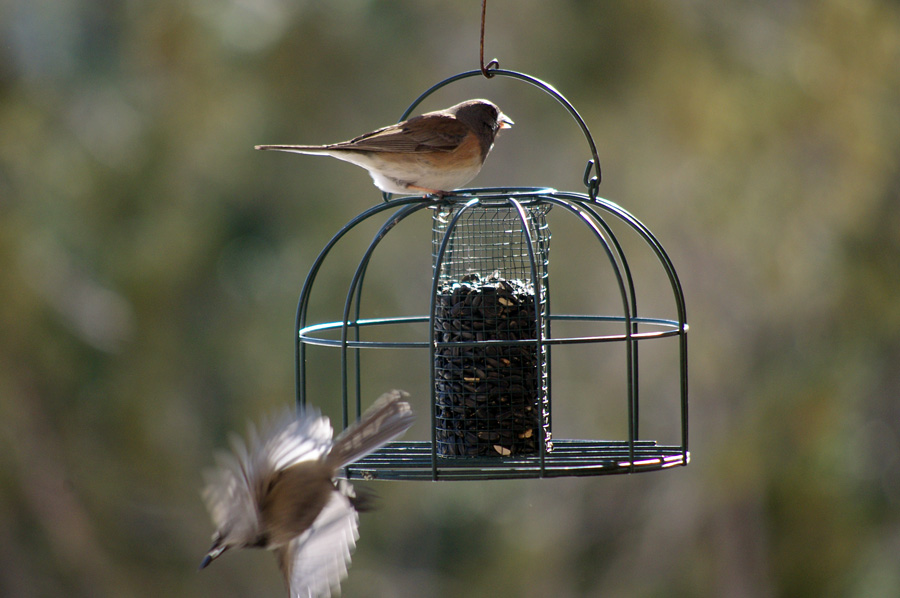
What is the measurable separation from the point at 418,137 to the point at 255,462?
1.26 metres

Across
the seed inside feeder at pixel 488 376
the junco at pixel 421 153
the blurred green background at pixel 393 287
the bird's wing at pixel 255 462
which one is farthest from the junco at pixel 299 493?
the blurred green background at pixel 393 287

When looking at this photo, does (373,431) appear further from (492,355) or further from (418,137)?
(418,137)

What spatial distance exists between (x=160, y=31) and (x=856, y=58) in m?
4.47

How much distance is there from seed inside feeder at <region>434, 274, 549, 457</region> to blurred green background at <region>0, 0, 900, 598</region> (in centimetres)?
322

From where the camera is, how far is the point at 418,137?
11.5ft

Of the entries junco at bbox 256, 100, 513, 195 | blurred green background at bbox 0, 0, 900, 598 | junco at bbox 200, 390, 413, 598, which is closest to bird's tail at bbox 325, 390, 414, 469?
junco at bbox 200, 390, 413, 598

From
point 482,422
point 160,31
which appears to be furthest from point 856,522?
point 160,31

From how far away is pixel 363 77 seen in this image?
7949 millimetres

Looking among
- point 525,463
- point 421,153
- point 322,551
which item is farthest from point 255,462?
point 421,153

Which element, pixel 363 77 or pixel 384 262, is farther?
pixel 384 262

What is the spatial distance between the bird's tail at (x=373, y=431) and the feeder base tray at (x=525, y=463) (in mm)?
60

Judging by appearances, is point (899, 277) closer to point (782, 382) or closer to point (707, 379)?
point (782, 382)

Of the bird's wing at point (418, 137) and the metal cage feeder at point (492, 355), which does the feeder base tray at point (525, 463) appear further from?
the bird's wing at point (418, 137)

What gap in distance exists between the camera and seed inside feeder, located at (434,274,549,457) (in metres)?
3.30
